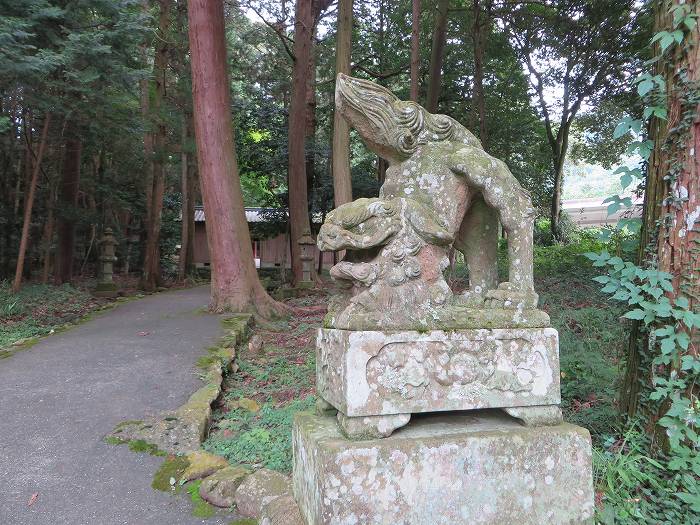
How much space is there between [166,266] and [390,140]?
20160 mm

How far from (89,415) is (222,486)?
2.08 meters

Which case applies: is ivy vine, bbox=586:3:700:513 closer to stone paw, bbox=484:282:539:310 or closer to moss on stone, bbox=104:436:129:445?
stone paw, bbox=484:282:539:310

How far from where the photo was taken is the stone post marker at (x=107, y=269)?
42.9 ft

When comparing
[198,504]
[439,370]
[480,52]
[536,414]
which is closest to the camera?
[439,370]

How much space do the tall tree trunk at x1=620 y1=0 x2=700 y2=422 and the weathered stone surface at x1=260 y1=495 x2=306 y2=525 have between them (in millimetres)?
2117

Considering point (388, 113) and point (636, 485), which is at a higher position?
point (388, 113)

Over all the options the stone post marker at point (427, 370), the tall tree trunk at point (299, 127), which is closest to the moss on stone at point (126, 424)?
the stone post marker at point (427, 370)

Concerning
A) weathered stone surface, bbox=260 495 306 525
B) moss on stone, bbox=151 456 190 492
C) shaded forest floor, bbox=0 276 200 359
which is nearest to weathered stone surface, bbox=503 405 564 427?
weathered stone surface, bbox=260 495 306 525

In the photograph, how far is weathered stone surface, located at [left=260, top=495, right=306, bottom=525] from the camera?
258 cm

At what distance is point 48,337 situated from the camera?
7730 mm

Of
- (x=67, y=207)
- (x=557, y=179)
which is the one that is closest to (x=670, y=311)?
(x=67, y=207)

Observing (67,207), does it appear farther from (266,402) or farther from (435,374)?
(435,374)

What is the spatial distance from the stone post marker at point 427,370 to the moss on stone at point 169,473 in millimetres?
1403

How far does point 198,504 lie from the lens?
3.37m
